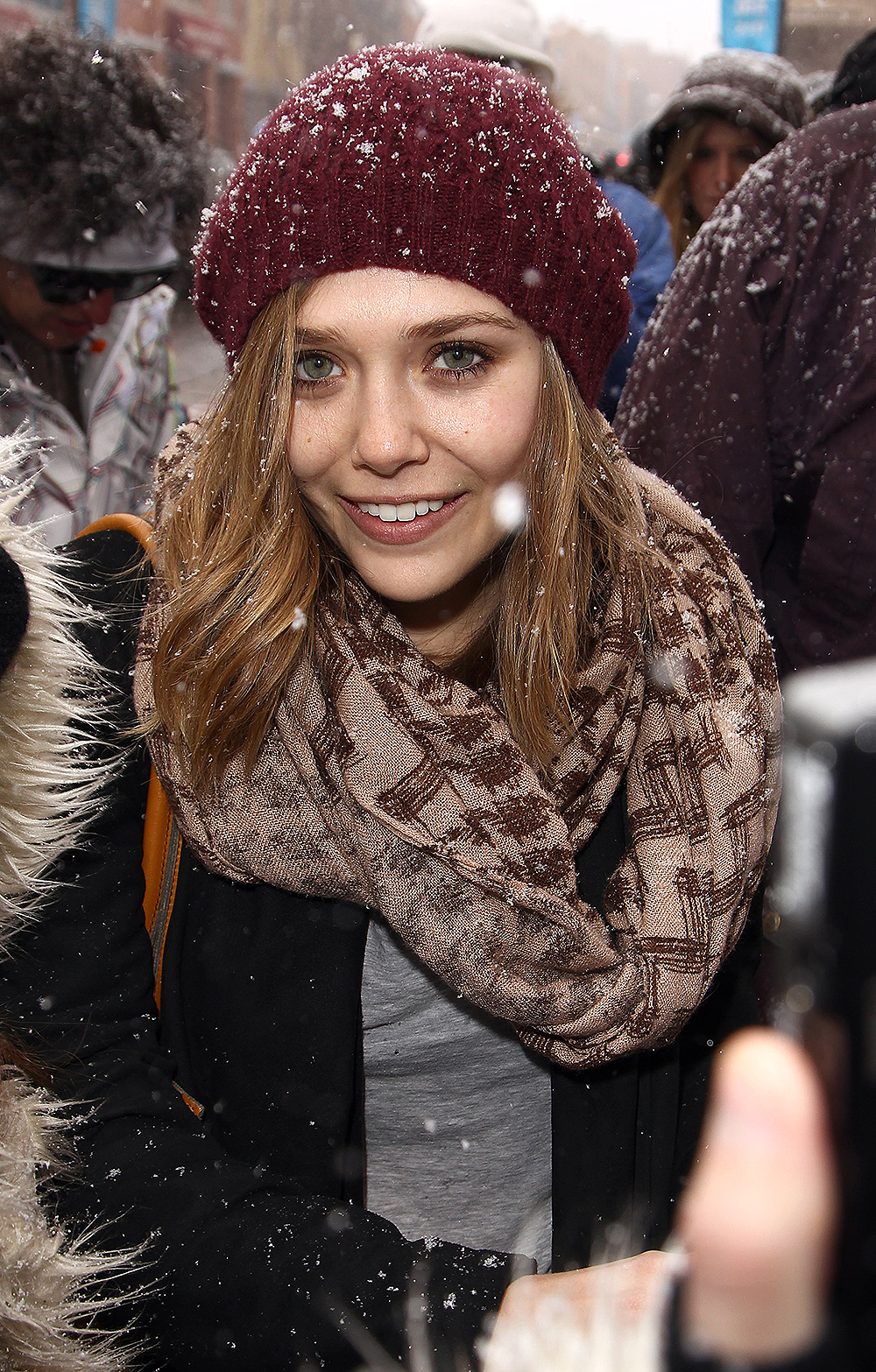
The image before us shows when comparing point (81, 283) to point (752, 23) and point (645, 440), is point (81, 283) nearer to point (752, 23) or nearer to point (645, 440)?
point (645, 440)

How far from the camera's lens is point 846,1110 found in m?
0.21

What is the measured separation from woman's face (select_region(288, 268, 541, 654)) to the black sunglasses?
1389 mm

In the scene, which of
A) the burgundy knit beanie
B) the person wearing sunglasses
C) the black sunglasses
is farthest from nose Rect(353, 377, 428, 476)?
the black sunglasses

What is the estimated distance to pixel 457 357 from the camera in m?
1.16

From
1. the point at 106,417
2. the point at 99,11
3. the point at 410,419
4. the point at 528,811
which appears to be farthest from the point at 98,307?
the point at 99,11

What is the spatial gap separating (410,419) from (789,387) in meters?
0.73

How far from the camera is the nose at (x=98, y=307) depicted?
245cm

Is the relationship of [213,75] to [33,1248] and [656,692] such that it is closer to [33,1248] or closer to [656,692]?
[656,692]

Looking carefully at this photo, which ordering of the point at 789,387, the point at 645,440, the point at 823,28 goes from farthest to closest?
1. the point at 823,28
2. the point at 645,440
3. the point at 789,387

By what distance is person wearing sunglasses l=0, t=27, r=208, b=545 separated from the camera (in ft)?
7.43

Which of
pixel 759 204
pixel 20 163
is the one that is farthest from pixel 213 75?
pixel 759 204

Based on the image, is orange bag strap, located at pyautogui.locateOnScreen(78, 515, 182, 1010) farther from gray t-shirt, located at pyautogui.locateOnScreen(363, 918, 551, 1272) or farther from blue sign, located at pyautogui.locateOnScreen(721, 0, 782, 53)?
blue sign, located at pyautogui.locateOnScreen(721, 0, 782, 53)

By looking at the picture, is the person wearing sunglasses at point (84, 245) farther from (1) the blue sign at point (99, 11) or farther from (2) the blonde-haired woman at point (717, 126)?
(1) the blue sign at point (99, 11)

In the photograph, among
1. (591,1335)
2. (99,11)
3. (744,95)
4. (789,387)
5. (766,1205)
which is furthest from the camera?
(99,11)
